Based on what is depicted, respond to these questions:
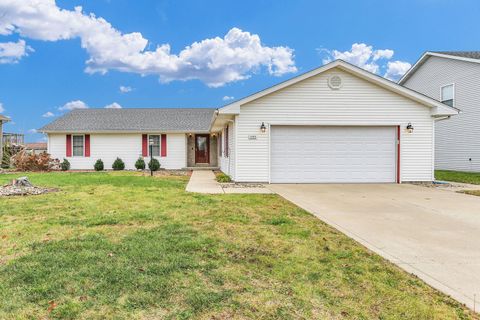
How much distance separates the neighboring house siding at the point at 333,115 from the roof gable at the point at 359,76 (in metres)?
0.20

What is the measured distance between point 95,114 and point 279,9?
1397 cm

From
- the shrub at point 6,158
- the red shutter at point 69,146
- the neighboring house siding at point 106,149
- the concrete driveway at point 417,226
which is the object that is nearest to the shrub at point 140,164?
the neighboring house siding at point 106,149

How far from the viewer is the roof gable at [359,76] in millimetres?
11906

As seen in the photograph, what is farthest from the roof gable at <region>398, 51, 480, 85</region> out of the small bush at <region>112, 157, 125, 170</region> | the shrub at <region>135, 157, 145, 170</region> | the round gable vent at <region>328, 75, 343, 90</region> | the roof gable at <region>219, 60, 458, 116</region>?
the small bush at <region>112, 157, 125, 170</region>

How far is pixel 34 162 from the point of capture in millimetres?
19031

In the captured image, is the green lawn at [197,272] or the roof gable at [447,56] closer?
the green lawn at [197,272]

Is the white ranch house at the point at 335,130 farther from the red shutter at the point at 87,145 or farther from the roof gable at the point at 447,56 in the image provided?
the red shutter at the point at 87,145

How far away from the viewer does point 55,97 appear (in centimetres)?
2759

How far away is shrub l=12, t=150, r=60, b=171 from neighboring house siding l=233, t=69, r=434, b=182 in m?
13.0

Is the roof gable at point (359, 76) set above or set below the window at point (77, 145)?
above

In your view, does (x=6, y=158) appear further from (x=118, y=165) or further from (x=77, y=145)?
(x=118, y=165)

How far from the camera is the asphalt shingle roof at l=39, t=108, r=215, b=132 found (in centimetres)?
2052

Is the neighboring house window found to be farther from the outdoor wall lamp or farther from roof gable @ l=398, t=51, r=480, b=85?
the outdoor wall lamp

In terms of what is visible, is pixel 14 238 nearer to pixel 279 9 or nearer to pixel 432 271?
pixel 432 271
